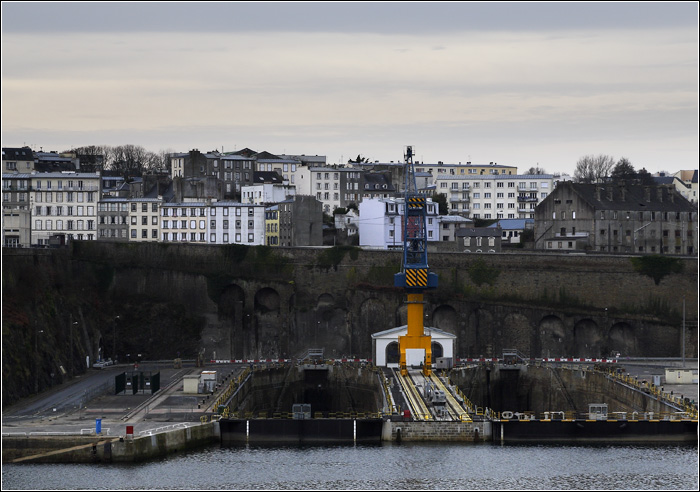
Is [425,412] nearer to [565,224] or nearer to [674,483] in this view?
[674,483]

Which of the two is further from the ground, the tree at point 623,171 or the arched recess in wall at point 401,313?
the tree at point 623,171

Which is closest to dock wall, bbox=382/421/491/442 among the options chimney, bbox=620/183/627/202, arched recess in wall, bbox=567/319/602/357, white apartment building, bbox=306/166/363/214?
arched recess in wall, bbox=567/319/602/357

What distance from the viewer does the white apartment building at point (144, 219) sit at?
115 meters

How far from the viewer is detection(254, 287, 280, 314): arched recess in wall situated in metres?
105

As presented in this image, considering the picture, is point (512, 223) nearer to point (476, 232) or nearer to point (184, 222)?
point (476, 232)

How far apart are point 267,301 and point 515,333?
1778 cm

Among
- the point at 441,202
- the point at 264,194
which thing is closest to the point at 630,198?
the point at 441,202

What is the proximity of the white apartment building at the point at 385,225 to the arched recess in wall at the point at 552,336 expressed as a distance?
749 inches

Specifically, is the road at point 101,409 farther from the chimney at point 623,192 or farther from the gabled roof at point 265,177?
the gabled roof at point 265,177

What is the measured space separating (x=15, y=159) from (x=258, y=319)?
1291 inches

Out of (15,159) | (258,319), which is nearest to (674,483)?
(258,319)

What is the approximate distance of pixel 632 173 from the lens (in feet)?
502

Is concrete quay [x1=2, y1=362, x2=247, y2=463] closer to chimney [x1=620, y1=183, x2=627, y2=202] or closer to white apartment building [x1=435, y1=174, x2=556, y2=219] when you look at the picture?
chimney [x1=620, y1=183, x2=627, y2=202]

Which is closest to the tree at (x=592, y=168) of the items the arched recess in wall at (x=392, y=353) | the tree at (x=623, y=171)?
the tree at (x=623, y=171)
